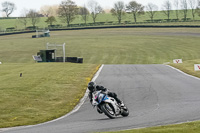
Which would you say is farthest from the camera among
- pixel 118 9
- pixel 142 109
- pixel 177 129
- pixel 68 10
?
pixel 118 9

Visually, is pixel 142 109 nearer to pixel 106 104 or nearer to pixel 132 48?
pixel 106 104

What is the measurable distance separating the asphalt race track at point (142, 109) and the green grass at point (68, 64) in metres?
1.74

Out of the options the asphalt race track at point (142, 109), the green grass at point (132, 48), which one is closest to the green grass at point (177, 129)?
Result: the asphalt race track at point (142, 109)

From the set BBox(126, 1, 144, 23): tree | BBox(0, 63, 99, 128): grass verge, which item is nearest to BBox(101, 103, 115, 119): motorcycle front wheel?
BBox(0, 63, 99, 128): grass verge

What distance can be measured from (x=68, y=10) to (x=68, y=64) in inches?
4683

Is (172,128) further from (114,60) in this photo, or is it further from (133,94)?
(114,60)

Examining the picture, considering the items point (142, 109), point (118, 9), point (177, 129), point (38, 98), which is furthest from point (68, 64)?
point (118, 9)

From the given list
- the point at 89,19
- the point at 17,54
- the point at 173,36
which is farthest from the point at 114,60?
the point at 89,19

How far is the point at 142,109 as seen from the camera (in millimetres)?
14836

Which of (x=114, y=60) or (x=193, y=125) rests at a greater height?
(x=193, y=125)

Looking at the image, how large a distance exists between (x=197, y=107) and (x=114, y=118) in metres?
3.81

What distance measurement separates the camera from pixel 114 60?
56.4 metres

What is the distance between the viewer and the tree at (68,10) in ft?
502

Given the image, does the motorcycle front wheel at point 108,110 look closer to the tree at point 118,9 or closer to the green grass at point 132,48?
the green grass at point 132,48
